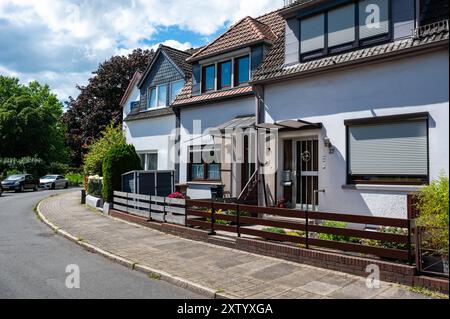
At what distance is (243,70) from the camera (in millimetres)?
14992

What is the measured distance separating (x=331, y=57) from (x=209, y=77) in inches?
261

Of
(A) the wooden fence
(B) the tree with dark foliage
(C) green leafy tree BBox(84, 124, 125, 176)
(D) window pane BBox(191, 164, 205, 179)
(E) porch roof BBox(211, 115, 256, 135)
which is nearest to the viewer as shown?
(A) the wooden fence

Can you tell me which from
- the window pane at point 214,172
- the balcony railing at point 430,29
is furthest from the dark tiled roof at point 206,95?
the balcony railing at point 430,29

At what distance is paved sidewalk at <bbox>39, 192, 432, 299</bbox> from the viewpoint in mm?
6008

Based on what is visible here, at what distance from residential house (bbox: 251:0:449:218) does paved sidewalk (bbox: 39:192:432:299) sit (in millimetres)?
3633

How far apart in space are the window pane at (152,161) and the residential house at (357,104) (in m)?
8.78

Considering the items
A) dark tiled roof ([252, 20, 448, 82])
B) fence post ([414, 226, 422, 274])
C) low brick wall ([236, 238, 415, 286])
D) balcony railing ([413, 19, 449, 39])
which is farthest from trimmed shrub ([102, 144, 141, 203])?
fence post ([414, 226, 422, 274])

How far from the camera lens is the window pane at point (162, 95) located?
65.1ft

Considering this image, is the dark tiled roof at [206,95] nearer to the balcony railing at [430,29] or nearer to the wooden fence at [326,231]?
the wooden fence at [326,231]

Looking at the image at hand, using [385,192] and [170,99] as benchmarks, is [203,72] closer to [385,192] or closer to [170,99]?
[170,99]

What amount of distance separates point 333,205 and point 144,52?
1447 inches

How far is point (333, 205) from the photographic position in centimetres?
1065

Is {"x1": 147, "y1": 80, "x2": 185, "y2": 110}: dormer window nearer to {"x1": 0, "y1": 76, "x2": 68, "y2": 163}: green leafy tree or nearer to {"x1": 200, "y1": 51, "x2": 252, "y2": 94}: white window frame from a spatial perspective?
{"x1": 200, "y1": 51, "x2": 252, "y2": 94}: white window frame

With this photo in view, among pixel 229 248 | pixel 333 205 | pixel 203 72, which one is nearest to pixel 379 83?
pixel 333 205
